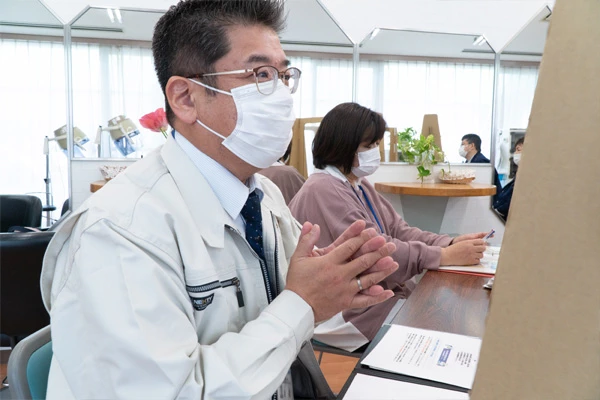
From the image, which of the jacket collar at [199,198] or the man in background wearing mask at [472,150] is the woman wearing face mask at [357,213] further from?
the man in background wearing mask at [472,150]

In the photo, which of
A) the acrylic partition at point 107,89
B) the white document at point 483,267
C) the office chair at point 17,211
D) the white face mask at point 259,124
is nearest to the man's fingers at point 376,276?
the white face mask at point 259,124

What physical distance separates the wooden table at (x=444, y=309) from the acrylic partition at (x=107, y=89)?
390cm

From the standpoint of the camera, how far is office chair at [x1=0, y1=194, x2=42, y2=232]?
3.28 meters

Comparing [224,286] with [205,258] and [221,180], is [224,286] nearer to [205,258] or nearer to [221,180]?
[205,258]

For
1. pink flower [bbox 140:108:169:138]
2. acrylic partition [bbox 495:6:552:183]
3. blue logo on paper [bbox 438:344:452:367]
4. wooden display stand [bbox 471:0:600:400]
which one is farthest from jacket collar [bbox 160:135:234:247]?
acrylic partition [bbox 495:6:552:183]

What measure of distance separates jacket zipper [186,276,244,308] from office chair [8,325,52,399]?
12.4 inches

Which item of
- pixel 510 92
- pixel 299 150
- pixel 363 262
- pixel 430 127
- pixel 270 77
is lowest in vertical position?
pixel 363 262

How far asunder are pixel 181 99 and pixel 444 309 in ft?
2.71

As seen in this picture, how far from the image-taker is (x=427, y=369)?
0.89 m

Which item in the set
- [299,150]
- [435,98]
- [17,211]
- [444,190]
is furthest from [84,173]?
[435,98]

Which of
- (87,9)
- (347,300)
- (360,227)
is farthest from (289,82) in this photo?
(87,9)

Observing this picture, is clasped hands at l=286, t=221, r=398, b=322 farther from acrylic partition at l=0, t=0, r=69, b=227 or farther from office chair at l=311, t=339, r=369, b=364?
acrylic partition at l=0, t=0, r=69, b=227

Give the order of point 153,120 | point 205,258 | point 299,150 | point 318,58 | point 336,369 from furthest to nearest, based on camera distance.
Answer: point 318,58
point 299,150
point 153,120
point 336,369
point 205,258

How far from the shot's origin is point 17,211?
130 inches
